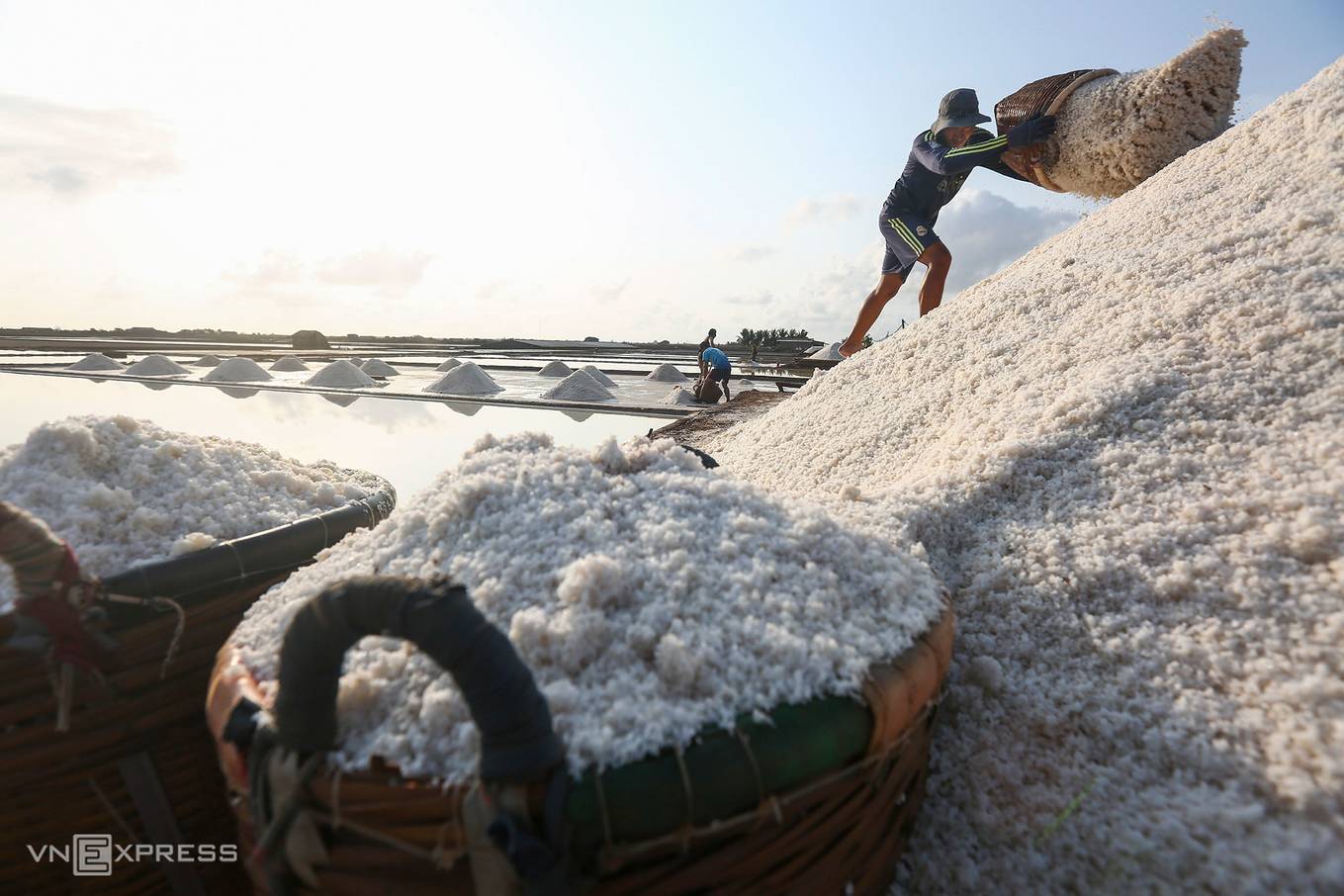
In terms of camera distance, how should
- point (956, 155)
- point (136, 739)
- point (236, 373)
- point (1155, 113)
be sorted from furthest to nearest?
point (236, 373) → point (956, 155) → point (1155, 113) → point (136, 739)

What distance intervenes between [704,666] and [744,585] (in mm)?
128

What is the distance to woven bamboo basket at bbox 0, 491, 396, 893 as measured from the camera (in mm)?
760

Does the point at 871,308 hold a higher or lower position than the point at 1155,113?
lower

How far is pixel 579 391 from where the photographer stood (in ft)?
19.9

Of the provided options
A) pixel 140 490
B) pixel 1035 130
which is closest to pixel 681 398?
pixel 1035 130

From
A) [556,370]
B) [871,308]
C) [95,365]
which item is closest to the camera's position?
[871,308]

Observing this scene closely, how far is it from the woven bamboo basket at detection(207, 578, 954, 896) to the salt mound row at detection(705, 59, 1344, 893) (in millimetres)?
283

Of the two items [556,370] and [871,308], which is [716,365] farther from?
[556,370]

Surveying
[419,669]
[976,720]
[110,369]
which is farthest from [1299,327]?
[110,369]

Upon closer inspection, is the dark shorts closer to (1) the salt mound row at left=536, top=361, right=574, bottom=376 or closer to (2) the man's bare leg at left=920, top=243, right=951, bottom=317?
(2) the man's bare leg at left=920, top=243, right=951, bottom=317

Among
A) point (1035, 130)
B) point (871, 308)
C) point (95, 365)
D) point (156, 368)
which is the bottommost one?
point (95, 365)

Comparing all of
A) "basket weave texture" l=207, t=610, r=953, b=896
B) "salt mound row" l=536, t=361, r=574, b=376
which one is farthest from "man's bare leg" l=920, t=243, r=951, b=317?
"salt mound row" l=536, t=361, r=574, b=376

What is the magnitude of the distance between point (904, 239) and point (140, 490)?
3.19 metres

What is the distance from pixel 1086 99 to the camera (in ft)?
8.69
